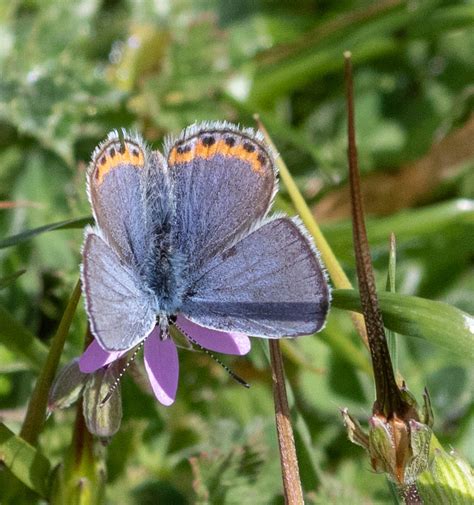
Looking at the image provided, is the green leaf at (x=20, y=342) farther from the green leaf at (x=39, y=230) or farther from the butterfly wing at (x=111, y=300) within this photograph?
the butterfly wing at (x=111, y=300)

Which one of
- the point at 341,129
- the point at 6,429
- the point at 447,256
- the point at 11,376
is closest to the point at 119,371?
the point at 6,429

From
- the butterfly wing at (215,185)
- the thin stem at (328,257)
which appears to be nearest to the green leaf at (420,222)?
the thin stem at (328,257)

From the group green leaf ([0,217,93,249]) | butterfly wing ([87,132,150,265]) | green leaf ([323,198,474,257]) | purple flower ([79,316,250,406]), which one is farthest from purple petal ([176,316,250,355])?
green leaf ([323,198,474,257])

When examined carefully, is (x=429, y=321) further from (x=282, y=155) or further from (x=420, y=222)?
(x=282, y=155)

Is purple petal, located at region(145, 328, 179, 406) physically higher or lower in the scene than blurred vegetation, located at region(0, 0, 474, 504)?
lower

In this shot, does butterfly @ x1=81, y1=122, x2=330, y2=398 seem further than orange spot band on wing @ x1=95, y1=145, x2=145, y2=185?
No

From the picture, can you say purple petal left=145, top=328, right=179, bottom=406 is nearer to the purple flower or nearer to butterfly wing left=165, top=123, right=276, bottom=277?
the purple flower

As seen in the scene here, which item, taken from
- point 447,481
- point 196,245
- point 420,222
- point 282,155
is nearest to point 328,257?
point 196,245
